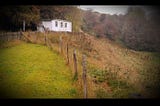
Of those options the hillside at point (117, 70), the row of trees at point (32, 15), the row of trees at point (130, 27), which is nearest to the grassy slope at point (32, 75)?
the hillside at point (117, 70)

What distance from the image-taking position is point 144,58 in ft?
16.6

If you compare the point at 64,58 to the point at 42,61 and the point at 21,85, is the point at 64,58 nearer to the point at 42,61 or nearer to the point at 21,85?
the point at 42,61

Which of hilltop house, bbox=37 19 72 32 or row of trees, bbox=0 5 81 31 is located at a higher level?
row of trees, bbox=0 5 81 31

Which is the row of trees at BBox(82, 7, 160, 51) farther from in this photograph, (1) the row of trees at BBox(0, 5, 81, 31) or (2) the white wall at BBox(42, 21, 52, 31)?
(2) the white wall at BBox(42, 21, 52, 31)

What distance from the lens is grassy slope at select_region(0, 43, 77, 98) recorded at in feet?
16.5

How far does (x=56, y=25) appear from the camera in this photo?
511cm

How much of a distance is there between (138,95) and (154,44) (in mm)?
848

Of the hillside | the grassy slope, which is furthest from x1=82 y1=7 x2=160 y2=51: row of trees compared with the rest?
the grassy slope

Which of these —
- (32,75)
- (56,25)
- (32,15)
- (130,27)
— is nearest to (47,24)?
(56,25)

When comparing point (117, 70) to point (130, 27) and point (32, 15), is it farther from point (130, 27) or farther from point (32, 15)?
point (32, 15)

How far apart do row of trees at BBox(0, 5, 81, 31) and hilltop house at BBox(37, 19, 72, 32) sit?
0.22 ft

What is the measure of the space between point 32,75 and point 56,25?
2.92 feet

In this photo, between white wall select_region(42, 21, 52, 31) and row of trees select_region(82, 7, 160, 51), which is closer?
row of trees select_region(82, 7, 160, 51)

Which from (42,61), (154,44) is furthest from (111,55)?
(42,61)
